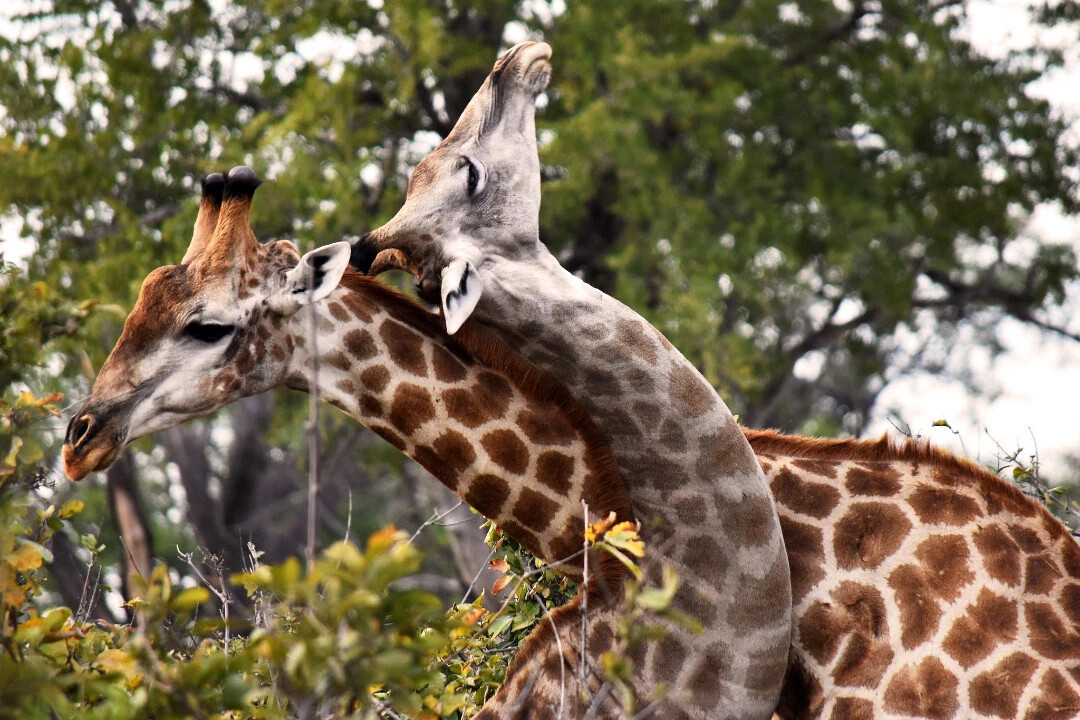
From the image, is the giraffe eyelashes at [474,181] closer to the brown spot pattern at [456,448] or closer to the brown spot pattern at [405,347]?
the brown spot pattern at [405,347]

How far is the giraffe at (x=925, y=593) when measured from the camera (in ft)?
11.6

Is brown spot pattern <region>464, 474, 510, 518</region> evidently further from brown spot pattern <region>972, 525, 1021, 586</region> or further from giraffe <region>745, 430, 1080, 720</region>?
brown spot pattern <region>972, 525, 1021, 586</region>

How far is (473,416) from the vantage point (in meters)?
3.90

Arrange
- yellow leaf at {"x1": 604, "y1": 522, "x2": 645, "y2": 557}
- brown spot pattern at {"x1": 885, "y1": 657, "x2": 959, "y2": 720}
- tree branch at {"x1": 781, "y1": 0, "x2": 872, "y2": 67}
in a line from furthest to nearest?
tree branch at {"x1": 781, "y1": 0, "x2": 872, "y2": 67}, brown spot pattern at {"x1": 885, "y1": 657, "x2": 959, "y2": 720}, yellow leaf at {"x1": 604, "y1": 522, "x2": 645, "y2": 557}

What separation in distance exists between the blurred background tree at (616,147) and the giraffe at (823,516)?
25.4 feet

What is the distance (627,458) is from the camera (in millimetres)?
3621

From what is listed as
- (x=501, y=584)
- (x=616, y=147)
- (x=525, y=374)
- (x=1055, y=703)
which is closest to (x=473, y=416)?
(x=525, y=374)

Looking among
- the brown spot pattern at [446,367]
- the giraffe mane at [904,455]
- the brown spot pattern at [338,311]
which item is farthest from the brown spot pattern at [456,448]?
the giraffe mane at [904,455]

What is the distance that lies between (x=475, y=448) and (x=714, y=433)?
78 cm

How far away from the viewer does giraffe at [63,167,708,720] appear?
12.2 ft

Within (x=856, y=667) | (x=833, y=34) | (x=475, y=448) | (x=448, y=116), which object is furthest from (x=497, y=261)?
(x=833, y=34)

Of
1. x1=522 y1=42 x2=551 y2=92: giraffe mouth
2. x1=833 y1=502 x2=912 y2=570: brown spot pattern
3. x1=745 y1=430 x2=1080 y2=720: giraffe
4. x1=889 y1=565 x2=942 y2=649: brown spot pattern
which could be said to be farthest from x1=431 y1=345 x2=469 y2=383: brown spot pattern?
x1=889 y1=565 x2=942 y2=649: brown spot pattern

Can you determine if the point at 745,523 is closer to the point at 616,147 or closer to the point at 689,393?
the point at 689,393

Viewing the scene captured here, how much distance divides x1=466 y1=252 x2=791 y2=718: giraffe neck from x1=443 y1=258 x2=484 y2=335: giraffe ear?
6cm
